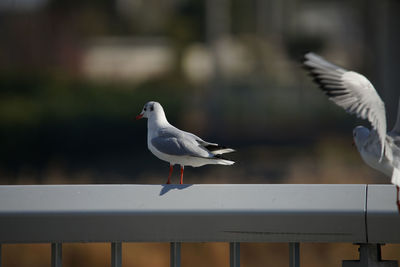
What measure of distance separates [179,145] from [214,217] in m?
1.37

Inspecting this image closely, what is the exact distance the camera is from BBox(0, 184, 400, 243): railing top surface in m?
2.34

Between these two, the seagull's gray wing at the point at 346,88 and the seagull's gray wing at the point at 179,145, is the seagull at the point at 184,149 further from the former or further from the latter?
the seagull's gray wing at the point at 346,88

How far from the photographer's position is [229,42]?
1160 inches

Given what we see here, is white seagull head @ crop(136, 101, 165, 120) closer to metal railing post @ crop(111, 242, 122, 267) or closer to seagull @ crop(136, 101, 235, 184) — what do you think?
seagull @ crop(136, 101, 235, 184)

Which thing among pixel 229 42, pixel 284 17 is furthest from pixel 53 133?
pixel 284 17

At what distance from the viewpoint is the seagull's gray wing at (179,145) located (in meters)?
3.67

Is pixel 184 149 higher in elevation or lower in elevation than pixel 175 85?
lower

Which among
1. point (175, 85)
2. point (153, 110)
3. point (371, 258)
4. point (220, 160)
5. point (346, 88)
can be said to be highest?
point (175, 85)

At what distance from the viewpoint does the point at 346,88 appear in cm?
312

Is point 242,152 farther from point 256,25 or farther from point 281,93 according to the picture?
point 256,25

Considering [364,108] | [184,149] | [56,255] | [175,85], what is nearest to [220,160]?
[184,149]

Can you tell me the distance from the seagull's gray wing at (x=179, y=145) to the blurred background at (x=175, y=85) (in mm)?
5667

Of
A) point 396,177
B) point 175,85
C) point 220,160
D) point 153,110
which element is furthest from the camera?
point 175,85

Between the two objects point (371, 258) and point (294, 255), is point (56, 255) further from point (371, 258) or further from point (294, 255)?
point (371, 258)
